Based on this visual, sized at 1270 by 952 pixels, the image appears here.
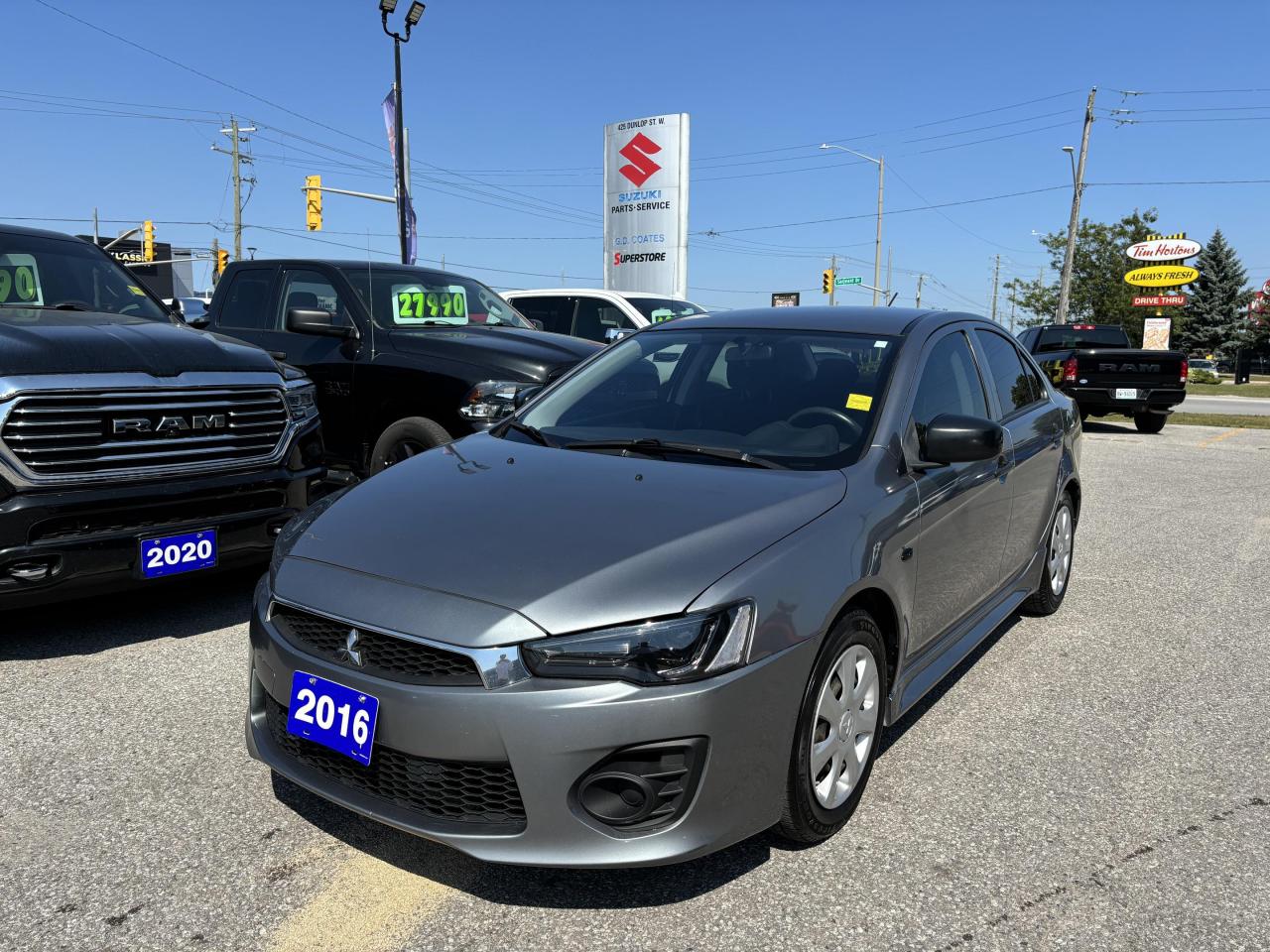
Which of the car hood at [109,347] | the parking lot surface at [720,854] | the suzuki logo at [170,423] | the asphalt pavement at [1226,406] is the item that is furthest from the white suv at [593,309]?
the asphalt pavement at [1226,406]

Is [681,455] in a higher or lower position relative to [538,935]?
higher

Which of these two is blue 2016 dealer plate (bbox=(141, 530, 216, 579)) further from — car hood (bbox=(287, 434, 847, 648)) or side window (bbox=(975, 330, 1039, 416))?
side window (bbox=(975, 330, 1039, 416))

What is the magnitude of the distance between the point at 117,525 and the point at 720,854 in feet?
9.32

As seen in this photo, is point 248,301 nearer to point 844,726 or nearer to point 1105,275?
point 844,726

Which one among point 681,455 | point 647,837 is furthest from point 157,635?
point 647,837

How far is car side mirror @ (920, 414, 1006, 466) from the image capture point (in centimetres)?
331

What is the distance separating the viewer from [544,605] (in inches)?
93.7

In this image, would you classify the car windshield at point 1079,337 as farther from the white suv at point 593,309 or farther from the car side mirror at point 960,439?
the car side mirror at point 960,439

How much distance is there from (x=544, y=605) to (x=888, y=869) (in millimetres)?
1228

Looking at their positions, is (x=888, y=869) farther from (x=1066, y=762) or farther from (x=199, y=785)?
(x=199, y=785)

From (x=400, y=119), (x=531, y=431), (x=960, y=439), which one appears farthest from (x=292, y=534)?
(x=400, y=119)

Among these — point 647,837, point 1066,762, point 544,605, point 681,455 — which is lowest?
point 1066,762

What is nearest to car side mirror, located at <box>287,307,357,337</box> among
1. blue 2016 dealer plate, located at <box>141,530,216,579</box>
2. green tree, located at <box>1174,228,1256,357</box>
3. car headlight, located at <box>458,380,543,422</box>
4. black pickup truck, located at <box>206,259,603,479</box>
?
black pickup truck, located at <box>206,259,603,479</box>

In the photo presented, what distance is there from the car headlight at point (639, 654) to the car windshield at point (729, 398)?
967 mm
